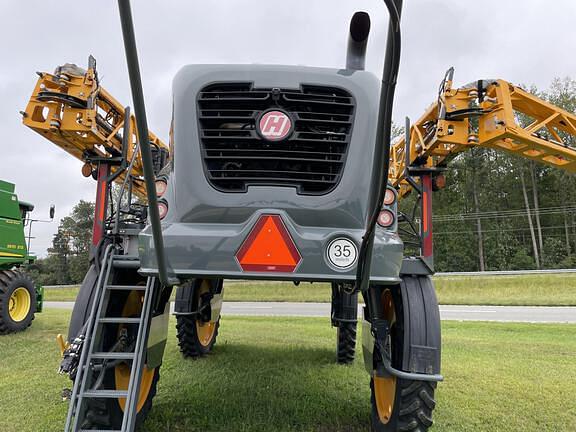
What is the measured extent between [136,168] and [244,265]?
13.5 ft

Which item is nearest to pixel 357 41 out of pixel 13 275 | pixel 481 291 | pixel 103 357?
pixel 103 357

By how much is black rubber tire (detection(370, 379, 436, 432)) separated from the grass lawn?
16668 mm

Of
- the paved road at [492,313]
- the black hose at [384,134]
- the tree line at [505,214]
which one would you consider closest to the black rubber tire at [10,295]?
the paved road at [492,313]

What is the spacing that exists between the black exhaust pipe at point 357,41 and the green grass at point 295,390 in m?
2.65

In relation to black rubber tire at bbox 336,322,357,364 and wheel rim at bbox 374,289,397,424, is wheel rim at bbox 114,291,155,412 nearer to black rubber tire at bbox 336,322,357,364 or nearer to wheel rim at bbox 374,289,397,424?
wheel rim at bbox 374,289,397,424

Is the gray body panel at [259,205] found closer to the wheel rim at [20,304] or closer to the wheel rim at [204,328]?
the wheel rim at [204,328]

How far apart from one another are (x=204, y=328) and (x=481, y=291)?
1752 cm

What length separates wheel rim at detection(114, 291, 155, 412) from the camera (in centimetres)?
306

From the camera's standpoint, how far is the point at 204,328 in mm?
6129

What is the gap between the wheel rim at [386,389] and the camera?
2.87 m

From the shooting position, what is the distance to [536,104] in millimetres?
6531

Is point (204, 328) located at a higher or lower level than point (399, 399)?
higher

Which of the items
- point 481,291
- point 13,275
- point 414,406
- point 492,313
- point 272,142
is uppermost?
point 481,291

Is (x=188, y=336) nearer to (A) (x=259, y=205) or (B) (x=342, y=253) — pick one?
(A) (x=259, y=205)
